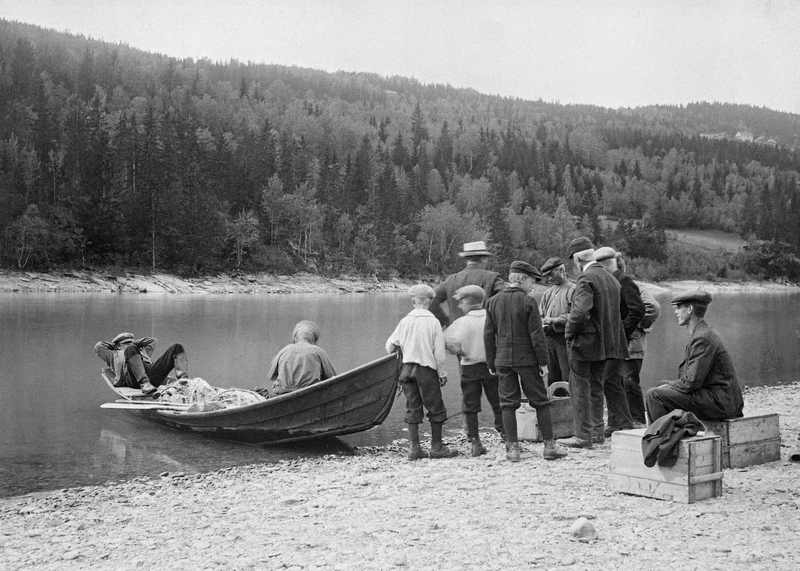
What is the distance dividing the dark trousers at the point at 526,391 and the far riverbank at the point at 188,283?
5728 centimetres

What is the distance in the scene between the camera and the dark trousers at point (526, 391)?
802 cm

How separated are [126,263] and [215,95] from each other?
8197 centimetres

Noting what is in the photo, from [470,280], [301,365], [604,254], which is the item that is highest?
[604,254]

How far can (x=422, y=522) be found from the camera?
5.96 m

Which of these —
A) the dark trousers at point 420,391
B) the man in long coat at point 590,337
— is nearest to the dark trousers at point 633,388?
the man in long coat at point 590,337

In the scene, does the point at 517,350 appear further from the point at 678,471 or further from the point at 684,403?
the point at 678,471

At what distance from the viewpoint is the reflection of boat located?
10.8m

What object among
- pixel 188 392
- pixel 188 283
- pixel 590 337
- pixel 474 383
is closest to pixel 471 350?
pixel 474 383

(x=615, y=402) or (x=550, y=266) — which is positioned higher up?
(x=550, y=266)

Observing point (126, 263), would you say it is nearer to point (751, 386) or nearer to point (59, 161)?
point (59, 161)

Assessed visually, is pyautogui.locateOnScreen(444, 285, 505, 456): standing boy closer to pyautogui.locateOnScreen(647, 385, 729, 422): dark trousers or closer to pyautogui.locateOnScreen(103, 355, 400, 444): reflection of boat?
pyautogui.locateOnScreen(103, 355, 400, 444): reflection of boat

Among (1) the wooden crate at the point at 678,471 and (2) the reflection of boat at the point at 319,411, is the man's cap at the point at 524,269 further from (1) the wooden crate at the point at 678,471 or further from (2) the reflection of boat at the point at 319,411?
(2) the reflection of boat at the point at 319,411

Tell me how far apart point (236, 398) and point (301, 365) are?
176 cm

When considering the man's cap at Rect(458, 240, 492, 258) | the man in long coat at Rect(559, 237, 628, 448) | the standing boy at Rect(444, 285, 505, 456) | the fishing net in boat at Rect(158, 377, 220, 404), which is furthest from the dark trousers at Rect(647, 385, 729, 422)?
the fishing net in boat at Rect(158, 377, 220, 404)
